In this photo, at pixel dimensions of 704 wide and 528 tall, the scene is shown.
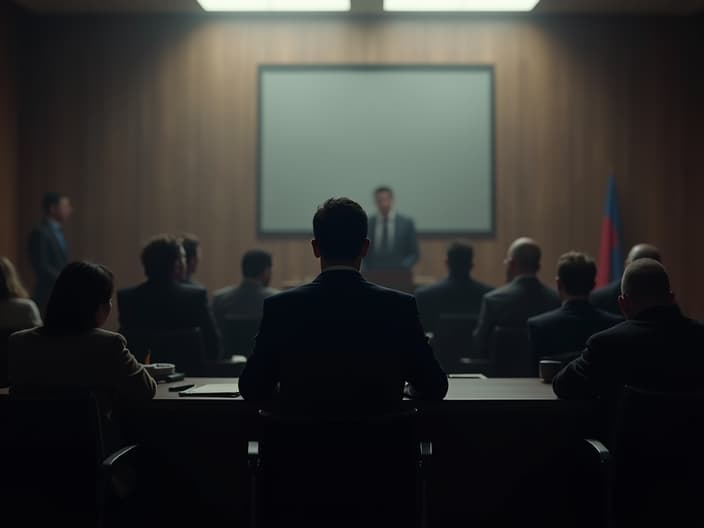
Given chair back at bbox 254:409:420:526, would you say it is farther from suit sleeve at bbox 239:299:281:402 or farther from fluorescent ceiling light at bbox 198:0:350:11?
fluorescent ceiling light at bbox 198:0:350:11

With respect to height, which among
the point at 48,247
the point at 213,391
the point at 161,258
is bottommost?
the point at 213,391

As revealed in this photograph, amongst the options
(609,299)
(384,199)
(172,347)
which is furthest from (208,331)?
(384,199)

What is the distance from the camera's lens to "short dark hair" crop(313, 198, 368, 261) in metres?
2.20

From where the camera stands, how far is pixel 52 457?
216 cm

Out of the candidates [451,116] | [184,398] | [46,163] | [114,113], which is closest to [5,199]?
[46,163]

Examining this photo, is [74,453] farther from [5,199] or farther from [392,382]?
[5,199]

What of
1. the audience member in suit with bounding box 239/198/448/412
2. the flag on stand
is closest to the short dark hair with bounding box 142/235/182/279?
the audience member in suit with bounding box 239/198/448/412

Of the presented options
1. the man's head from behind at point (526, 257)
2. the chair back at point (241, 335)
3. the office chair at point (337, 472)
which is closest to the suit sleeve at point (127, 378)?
the office chair at point (337, 472)

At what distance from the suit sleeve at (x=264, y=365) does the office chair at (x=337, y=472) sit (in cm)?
14

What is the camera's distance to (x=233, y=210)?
327 inches

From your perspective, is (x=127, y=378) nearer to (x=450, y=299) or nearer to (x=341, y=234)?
(x=341, y=234)

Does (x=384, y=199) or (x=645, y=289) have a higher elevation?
(x=384, y=199)

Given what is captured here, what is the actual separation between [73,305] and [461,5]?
6.18m

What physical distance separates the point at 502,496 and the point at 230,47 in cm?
648
